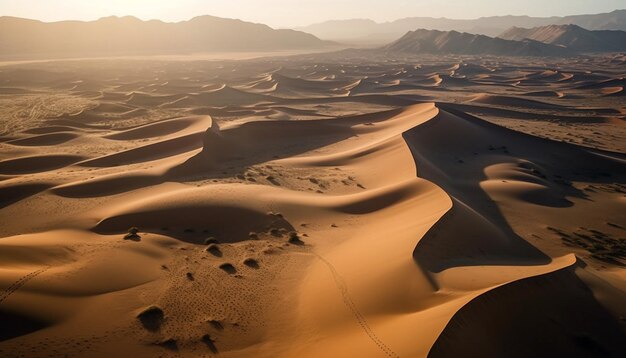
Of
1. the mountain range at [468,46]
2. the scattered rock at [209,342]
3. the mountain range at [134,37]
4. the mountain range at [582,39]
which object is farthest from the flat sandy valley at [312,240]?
the mountain range at [582,39]

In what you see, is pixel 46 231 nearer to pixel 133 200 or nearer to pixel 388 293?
pixel 133 200

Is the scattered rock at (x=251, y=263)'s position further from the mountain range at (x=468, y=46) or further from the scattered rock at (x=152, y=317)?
the mountain range at (x=468, y=46)

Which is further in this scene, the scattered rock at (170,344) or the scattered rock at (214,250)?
the scattered rock at (214,250)

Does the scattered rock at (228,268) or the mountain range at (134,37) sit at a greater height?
the mountain range at (134,37)

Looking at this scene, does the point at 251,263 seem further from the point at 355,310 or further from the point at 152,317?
the point at 355,310

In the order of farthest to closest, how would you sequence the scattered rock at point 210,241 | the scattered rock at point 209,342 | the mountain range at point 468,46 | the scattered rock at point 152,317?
the mountain range at point 468,46, the scattered rock at point 210,241, the scattered rock at point 152,317, the scattered rock at point 209,342

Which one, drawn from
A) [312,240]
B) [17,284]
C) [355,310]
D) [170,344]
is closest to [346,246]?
[312,240]

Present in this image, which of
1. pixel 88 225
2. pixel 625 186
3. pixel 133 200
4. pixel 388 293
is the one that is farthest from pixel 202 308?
pixel 625 186

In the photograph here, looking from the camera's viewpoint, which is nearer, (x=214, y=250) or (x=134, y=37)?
(x=214, y=250)
